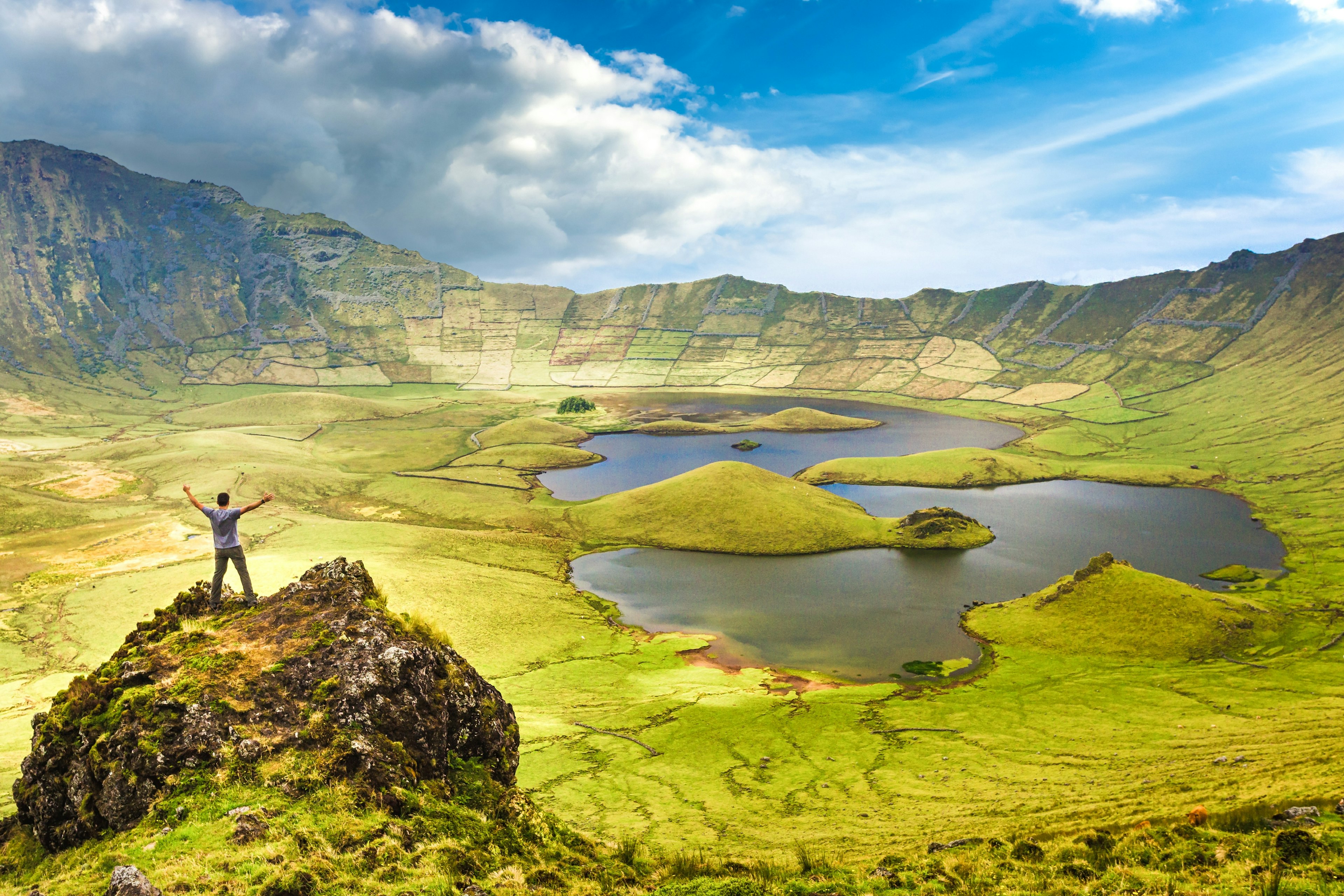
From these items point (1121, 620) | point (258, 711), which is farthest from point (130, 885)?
point (1121, 620)

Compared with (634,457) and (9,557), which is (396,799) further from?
(634,457)

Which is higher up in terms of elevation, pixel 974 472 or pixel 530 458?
pixel 530 458

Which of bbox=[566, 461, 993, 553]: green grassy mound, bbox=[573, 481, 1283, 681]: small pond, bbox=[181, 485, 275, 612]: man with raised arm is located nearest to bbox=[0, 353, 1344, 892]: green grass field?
bbox=[566, 461, 993, 553]: green grassy mound

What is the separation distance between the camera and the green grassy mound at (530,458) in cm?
15612

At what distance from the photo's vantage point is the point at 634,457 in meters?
171

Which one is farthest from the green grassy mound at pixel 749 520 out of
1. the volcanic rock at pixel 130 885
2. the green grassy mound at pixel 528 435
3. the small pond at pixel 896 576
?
the volcanic rock at pixel 130 885

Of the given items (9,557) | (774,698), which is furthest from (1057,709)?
(9,557)

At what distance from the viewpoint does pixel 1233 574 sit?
84.1 metres

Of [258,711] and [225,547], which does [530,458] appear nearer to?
[225,547]

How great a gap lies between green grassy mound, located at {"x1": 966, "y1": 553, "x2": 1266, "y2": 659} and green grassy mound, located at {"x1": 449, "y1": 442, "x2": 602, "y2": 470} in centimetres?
10695

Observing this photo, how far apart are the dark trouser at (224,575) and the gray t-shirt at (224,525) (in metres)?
0.16

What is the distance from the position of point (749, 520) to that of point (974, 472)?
6457 cm

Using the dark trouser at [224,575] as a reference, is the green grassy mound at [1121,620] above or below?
below

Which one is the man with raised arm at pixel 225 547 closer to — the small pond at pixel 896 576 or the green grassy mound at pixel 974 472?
the small pond at pixel 896 576
